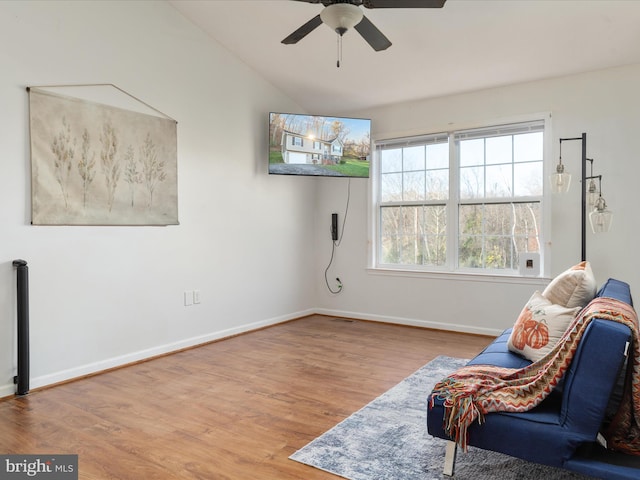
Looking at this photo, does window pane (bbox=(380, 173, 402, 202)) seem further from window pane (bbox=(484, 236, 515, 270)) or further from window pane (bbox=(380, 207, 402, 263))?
window pane (bbox=(484, 236, 515, 270))

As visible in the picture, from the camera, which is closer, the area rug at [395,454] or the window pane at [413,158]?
the area rug at [395,454]

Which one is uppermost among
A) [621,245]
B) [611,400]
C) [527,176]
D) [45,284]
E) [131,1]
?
[131,1]

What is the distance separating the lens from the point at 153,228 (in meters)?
4.02

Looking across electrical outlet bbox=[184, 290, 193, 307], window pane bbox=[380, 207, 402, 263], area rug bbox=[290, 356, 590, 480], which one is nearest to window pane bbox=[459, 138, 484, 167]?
window pane bbox=[380, 207, 402, 263]

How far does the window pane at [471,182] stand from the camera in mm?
4914

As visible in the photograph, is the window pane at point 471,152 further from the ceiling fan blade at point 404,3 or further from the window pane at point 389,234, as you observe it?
the ceiling fan blade at point 404,3

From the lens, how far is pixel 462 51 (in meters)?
4.13

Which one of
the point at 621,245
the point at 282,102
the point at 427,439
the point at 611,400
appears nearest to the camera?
the point at 611,400

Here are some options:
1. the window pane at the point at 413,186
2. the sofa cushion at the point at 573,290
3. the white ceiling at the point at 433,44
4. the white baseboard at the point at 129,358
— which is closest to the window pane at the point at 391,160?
the window pane at the point at 413,186

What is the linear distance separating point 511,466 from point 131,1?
A: 167 inches

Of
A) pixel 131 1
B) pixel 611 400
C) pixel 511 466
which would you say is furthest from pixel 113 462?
pixel 131 1

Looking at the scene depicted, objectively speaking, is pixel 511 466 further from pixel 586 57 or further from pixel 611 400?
pixel 586 57

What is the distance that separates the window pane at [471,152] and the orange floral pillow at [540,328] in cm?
266

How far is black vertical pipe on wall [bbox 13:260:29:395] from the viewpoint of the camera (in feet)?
9.88
